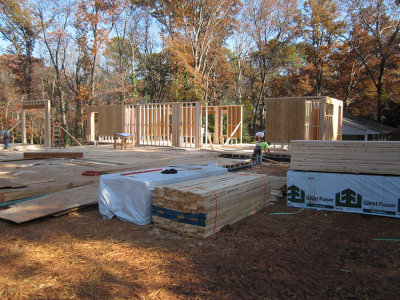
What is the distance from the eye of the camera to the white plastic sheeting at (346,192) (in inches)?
214

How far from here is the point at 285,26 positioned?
2694 centimetres

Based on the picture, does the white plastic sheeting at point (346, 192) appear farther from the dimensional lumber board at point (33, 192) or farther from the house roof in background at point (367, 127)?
the house roof in background at point (367, 127)

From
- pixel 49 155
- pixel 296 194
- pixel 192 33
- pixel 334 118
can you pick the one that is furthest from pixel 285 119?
pixel 192 33

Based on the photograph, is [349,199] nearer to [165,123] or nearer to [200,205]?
Result: [200,205]

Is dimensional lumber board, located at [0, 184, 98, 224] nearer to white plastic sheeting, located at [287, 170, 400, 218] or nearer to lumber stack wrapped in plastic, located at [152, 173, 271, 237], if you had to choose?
lumber stack wrapped in plastic, located at [152, 173, 271, 237]

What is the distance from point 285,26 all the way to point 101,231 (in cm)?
2703

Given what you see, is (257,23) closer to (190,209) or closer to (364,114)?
(364,114)

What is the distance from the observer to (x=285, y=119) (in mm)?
13875

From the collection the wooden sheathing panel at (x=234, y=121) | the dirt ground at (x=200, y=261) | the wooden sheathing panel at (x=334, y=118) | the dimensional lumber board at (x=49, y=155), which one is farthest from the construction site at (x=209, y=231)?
the wooden sheathing panel at (x=234, y=121)

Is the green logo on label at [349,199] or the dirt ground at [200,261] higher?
the green logo on label at [349,199]

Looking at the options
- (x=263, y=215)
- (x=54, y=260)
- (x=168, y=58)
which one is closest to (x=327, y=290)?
(x=263, y=215)

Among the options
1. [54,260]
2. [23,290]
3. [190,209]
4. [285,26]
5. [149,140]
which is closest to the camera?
[23,290]

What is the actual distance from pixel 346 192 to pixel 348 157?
670 millimetres

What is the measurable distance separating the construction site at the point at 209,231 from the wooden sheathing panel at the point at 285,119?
6376mm
